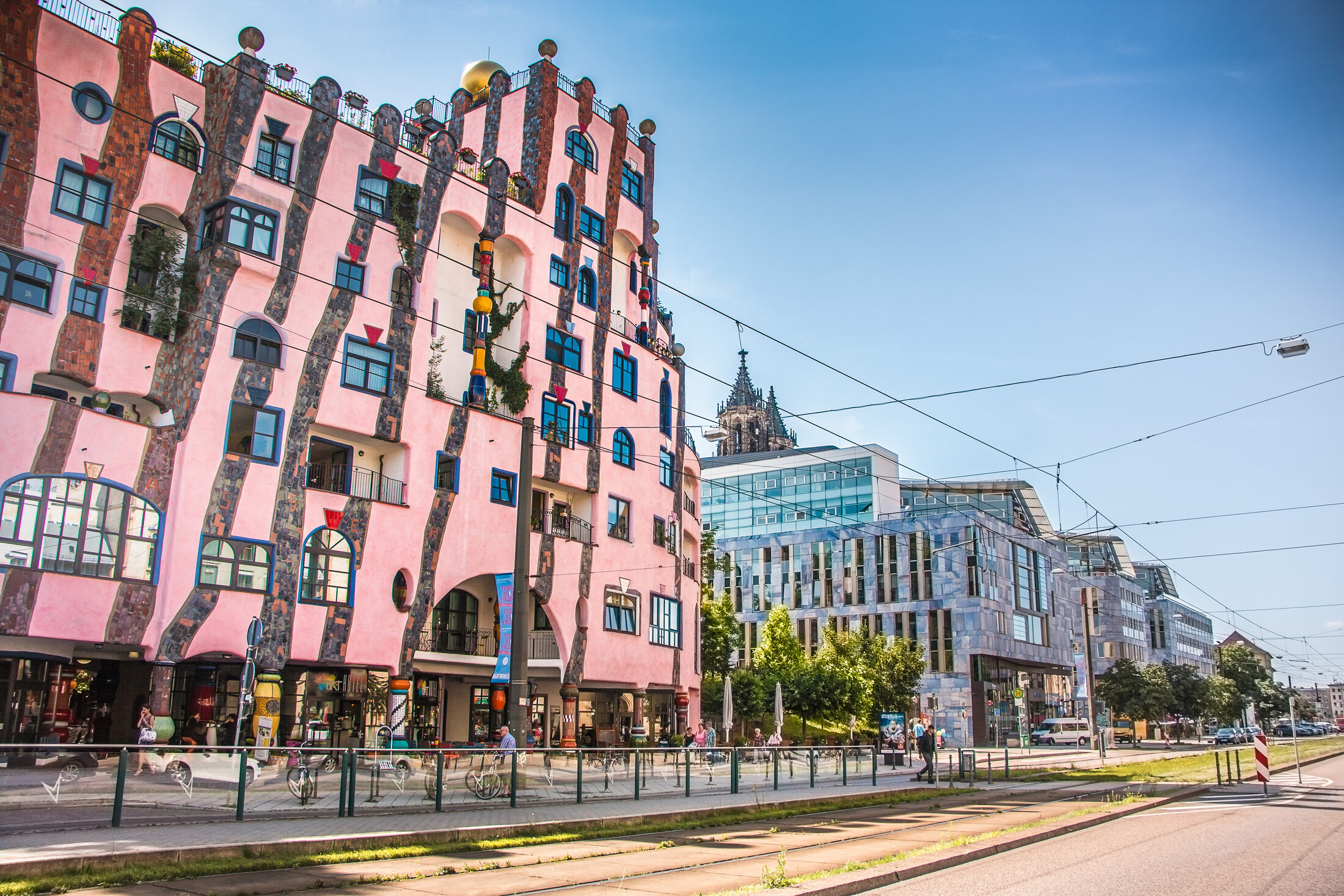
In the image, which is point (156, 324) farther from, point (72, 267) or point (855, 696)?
point (855, 696)

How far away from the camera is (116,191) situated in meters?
28.4

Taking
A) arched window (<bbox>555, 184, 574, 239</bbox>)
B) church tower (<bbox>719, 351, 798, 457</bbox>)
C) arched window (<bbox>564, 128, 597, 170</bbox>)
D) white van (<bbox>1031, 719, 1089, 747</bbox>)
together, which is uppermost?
church tower (<bbox>719, 351, 798, 457</bbox>)

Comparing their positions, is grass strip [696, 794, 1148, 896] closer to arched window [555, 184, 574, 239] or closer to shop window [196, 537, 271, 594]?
shop window [196, 537, 271, 594]

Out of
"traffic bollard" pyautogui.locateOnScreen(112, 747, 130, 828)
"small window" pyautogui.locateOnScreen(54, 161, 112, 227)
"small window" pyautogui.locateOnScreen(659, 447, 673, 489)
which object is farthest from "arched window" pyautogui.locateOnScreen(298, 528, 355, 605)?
"small window" pyautogui.locateOnScreen(659, 447, 673, 489)

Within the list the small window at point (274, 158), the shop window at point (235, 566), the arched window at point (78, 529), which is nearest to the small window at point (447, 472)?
the shop window at point (235, 566)

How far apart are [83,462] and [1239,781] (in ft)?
109

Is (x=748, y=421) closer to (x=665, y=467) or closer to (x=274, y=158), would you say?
(x=665, y=467)

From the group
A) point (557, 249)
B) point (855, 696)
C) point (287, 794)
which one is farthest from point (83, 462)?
point (855, 696)

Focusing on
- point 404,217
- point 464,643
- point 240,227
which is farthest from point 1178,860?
point 404,217

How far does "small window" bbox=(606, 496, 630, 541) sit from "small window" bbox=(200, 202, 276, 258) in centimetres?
1716

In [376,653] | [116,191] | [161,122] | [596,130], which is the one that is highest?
[596,130]

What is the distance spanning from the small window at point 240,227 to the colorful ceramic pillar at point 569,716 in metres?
19.1

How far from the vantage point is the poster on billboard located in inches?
1607

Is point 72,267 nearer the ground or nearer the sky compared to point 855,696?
nearer the sky
